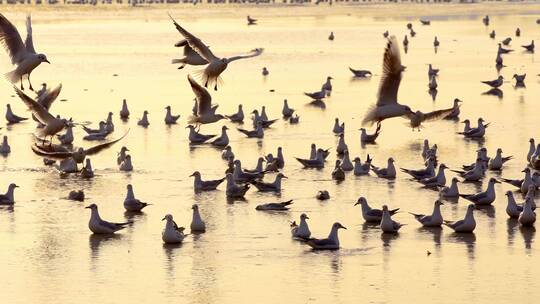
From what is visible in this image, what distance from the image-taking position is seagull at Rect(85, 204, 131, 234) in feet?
78.7

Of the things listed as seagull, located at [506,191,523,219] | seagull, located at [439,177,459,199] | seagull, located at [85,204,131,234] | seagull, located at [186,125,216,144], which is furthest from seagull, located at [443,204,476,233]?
seagull, located at [186,125,216,144]

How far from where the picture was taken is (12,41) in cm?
2467

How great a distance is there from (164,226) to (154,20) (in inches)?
2867

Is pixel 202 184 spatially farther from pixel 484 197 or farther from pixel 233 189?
pixel 484 197

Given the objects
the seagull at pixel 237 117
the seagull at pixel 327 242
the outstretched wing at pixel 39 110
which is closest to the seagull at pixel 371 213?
the seagull at pixel 327 242

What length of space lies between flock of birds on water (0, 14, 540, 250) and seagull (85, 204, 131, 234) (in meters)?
0.02

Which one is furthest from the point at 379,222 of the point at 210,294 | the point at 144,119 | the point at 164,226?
the point at 144,119

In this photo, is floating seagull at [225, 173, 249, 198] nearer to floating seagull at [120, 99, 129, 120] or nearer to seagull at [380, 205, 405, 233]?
seagull at [380, 205, 405, 233]

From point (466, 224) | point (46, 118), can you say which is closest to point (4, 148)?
point (46, 118)

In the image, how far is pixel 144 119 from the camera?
39375 millimetres

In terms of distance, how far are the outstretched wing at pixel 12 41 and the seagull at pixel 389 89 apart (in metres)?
6.13

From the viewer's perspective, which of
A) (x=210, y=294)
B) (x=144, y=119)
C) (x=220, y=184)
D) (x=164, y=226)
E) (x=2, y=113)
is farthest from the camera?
(x=2, y=113)

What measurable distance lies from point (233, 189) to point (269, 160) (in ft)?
10.4

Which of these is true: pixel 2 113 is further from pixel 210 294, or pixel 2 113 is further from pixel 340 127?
pixel 210 294
